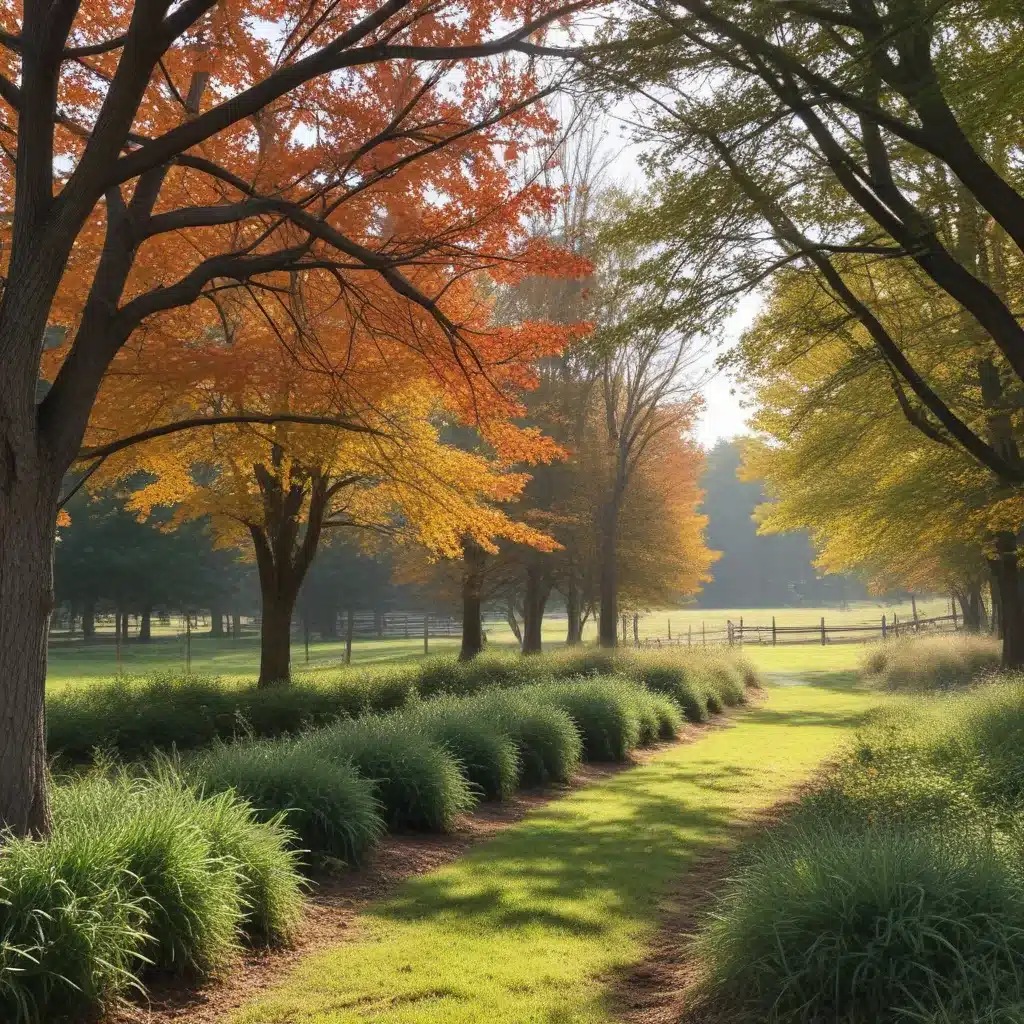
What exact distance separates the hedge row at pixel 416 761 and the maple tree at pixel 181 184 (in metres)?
2.02

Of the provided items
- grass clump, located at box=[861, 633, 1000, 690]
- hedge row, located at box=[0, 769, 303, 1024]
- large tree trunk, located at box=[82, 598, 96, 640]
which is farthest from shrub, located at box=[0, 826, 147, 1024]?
large tree trunk, located at box=[82, 598, 96, 640]

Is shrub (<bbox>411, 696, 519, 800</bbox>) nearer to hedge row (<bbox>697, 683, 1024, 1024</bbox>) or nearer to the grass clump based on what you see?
hedge row (<bbox>697, 683, 1024, 1024</bbox>)

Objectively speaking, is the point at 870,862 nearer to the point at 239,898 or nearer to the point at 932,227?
the point at 239,898

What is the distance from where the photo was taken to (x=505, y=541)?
2675cm

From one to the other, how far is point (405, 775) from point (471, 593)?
1642cm

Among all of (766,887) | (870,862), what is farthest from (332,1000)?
(870,862)

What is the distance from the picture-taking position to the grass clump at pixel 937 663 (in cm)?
2280

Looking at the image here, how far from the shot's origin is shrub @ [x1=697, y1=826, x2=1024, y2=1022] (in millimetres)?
Answer: 3684

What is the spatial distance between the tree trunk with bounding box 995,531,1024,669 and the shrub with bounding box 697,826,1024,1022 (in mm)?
15875

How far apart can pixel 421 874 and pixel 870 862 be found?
3.85 meters

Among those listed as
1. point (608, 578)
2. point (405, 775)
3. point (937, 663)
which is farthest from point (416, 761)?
point (937, 663)

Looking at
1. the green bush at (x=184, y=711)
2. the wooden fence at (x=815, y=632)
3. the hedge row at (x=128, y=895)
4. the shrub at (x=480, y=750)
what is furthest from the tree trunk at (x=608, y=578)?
the wooden fence at (x=815, y=632)

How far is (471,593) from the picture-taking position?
→ 81.3 feet

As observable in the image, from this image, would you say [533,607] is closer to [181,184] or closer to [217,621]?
[181,184]
